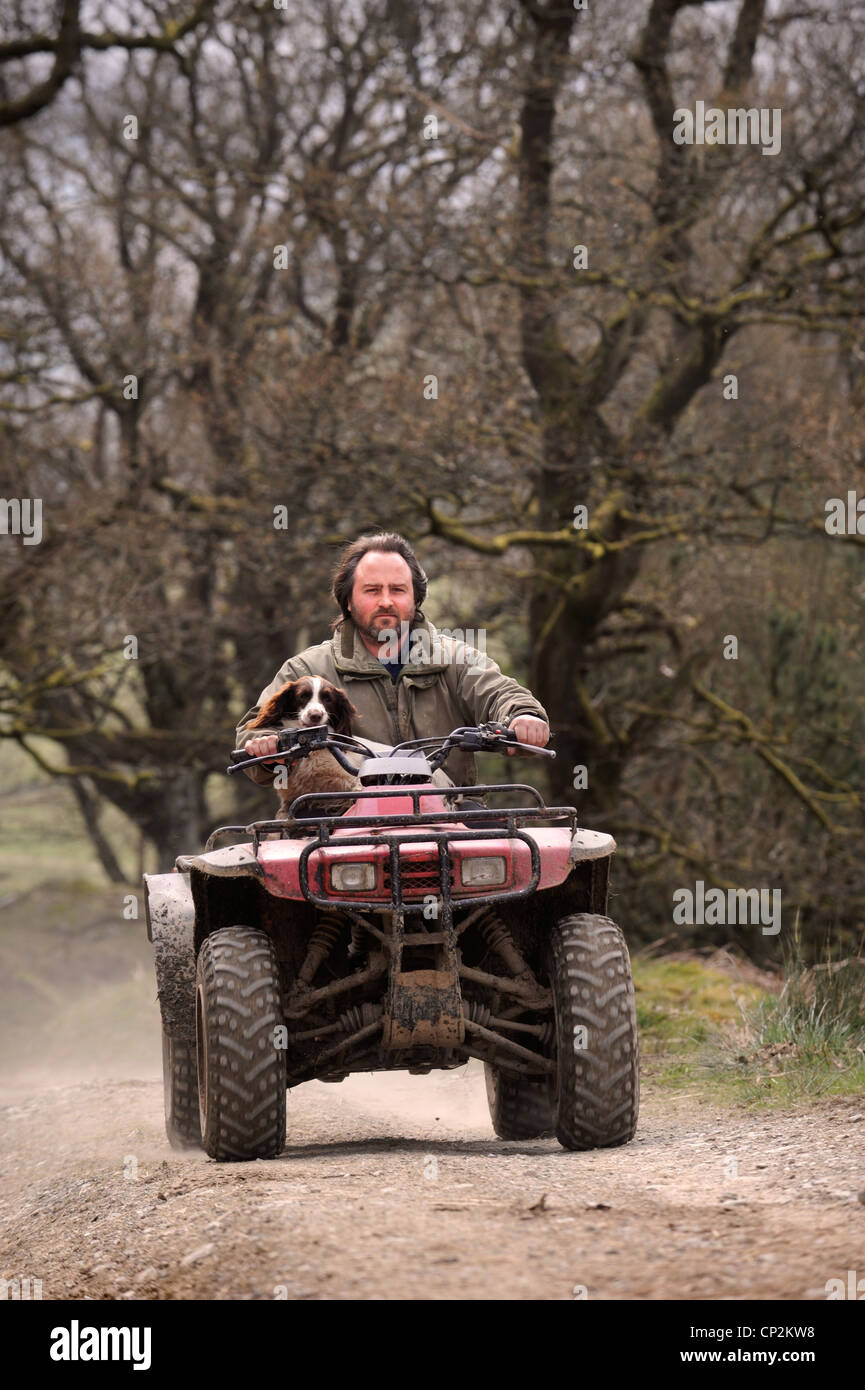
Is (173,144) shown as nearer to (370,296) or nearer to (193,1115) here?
(370,296)

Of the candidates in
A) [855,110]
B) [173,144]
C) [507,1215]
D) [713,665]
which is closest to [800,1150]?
[507,1215]

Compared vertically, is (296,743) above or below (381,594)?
below

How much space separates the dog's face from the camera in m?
5.88

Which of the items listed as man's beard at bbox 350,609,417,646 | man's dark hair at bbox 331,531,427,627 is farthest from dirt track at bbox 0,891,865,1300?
man's dark hair at bbox 331,531,427,627

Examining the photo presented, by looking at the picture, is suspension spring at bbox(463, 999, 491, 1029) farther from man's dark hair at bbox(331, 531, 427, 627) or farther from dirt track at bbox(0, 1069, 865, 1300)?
man's dark hair at bbox(331, 531, 427, 627)

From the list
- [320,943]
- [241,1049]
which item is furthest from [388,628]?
[241,1049]

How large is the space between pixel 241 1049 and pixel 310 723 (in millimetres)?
1206

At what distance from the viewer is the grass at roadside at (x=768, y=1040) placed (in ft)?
22.6

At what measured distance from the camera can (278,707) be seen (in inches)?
233

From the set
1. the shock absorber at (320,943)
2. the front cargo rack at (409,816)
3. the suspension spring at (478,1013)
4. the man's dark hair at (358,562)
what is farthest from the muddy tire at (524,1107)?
the man's dark hair at (358,562)

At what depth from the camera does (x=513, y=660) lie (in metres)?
18.2

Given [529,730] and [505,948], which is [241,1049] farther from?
[529,730]

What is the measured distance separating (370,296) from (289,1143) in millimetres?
11880

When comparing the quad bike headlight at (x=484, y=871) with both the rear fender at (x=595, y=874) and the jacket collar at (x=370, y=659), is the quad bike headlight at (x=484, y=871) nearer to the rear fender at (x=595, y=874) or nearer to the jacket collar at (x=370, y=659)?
the rear fender at (x=595, y=874)
